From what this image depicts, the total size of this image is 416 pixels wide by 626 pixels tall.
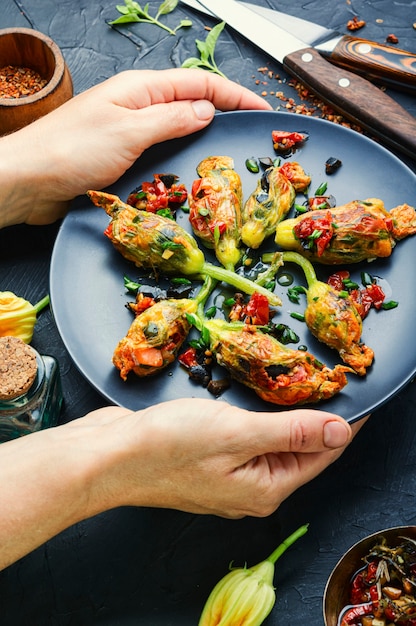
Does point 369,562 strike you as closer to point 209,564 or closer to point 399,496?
Result: point 399,496

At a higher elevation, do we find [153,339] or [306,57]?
[306,57]

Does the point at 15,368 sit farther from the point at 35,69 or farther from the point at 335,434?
the point at 35,69

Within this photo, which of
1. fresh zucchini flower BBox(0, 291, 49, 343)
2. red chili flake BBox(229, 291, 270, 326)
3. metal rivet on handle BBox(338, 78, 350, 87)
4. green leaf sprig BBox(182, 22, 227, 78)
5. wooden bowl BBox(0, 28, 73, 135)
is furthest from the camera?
green leaf sprig BBox(182, 22, 227, 78)

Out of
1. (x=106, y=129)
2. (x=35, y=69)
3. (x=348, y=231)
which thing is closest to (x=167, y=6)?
(x=35, y=69)

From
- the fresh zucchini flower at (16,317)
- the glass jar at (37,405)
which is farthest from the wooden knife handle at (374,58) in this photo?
the glass jar at (37,405)

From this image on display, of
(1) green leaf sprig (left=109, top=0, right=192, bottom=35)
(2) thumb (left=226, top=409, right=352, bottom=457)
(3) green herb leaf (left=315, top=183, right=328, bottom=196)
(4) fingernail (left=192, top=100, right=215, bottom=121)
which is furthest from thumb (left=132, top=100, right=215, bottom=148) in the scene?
(2) thumb (left=226, top=409, right=352, bottom=457)

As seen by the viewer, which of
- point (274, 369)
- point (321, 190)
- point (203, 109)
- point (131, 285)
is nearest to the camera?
point (274, 369)

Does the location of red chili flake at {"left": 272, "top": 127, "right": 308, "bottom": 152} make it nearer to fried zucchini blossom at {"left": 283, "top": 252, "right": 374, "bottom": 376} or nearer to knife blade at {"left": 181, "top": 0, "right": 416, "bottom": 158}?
knife blade at {"left": 181, "top": 0, "right": 416, "bottom": 158}
